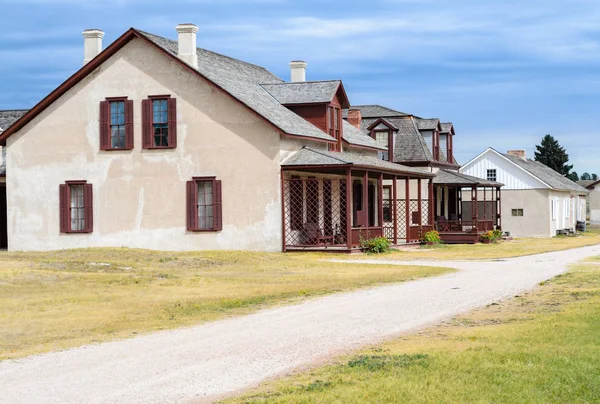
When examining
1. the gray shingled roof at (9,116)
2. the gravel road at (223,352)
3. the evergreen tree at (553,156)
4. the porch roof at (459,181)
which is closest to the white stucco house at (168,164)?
the gray shingled roof at (9,116)

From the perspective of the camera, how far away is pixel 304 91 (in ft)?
130

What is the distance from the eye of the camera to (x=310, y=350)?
1175 cm

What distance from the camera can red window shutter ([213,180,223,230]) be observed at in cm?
3478

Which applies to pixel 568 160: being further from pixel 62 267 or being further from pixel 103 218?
pixel 62 267

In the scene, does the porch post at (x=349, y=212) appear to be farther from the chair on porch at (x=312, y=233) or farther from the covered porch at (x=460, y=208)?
the covered porch at (x=460, y=208)

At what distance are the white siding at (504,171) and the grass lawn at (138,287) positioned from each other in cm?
2875

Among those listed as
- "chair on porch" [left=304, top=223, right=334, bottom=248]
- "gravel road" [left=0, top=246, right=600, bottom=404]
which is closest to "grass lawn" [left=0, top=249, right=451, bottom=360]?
"gravel road" [left=0, top=246, right=600, bottom=404]

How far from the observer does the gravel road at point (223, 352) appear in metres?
9.53

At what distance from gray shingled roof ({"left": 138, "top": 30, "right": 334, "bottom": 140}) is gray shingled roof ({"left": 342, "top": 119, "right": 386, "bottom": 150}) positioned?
4203 mm

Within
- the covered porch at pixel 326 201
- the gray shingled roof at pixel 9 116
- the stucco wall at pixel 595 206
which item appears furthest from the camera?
the stucco wall at pixel 595 206

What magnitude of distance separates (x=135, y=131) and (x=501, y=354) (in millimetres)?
26919

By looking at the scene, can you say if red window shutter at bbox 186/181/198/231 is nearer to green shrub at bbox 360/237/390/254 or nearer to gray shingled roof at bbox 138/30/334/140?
gray shingled roof at bbox 138/30/334/140

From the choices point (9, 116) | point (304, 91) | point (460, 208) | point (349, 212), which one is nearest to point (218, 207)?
point (349, 212)

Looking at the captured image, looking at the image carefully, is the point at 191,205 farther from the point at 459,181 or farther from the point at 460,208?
the point at 460,208
